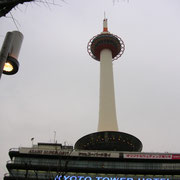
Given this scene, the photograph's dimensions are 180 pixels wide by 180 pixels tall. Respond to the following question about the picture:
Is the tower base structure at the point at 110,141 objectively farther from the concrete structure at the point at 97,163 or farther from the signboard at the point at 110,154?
the signboard at the point at 110,154

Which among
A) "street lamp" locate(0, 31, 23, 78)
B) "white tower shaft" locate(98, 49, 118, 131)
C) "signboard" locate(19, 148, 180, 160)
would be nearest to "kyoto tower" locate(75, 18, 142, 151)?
"white tower shaft" locate(98, 49, 118, 131)

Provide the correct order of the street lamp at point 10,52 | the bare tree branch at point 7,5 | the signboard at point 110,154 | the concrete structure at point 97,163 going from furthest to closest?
the signboard at point 110,154 → the concrete structure at point 97,163 → the street lamp at point 10,52 → the bare tree branch at point 7,5

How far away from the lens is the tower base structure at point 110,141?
245 feet

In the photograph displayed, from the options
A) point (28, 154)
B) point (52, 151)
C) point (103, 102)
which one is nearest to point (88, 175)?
point (52, 151)

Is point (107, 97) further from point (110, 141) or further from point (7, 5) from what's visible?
point (7, 5)

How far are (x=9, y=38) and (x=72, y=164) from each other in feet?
210

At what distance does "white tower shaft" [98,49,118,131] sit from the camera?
278 ft

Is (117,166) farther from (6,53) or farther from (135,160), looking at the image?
(6,53)

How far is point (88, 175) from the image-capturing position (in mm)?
64938

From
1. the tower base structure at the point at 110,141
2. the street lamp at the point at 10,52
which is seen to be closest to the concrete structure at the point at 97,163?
the tower base structure at the point at 110,141

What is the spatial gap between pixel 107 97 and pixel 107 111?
242 inches

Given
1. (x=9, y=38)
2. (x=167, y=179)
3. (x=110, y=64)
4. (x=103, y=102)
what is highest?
(x=110, y=64)

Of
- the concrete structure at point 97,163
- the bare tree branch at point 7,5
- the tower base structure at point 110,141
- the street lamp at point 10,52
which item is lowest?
the street lamp at point 10,52

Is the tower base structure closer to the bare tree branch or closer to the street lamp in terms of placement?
the street lamp
